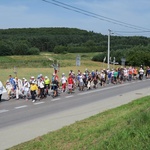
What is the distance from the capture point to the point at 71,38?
6201 inches

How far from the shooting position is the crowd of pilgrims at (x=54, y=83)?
22.5 meters

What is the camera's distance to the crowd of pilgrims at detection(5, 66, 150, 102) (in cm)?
2253

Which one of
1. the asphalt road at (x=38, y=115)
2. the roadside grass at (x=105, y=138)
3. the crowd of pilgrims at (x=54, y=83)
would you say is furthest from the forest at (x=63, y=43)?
the roadside grass at (x=105, y=138)

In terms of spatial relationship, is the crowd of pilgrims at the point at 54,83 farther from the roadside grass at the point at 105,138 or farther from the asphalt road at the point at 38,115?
the roadside grass at the point at 105,138

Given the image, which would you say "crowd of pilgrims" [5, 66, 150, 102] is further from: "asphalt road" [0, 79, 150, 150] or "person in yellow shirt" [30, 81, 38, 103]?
"asphalt road" [0, 79, 150, 150]

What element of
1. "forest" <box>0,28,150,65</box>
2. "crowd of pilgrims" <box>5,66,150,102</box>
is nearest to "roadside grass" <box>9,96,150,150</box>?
"crowd of pilgrims" <box>5,66,150,102</box>

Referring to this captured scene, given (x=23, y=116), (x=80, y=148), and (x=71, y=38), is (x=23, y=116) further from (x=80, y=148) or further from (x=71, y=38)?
(x=71, y=38)

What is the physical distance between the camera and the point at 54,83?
2358 centimetres

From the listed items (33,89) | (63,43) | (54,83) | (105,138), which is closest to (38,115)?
(33,89)

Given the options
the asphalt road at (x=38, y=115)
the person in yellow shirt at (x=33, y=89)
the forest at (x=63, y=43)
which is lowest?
the asphalt road at (x=38, y=115)

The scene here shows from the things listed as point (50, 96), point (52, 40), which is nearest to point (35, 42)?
point (52, 40)

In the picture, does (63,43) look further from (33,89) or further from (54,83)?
(33,89)

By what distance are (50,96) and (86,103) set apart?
169 inches

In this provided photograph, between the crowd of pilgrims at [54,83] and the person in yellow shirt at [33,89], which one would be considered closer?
the person in yellow shirt at [33,89]
